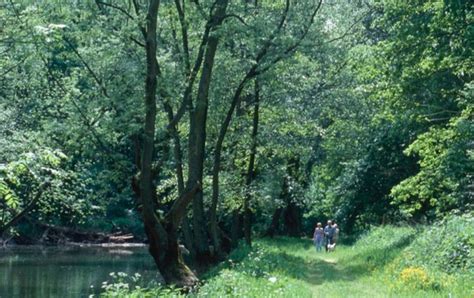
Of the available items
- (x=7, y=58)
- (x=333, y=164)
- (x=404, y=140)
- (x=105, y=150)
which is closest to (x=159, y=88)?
(x=105, y=150)

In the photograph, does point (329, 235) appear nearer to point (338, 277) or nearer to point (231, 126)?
point (231, 126)

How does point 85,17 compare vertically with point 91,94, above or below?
above

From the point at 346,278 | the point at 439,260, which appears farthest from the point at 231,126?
the point at 439,260

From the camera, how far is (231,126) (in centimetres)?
2872

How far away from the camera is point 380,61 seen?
22.1 metres

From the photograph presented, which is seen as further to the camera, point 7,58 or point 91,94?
point 91,94

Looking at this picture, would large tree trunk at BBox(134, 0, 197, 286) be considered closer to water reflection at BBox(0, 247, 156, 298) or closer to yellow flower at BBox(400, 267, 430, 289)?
water reflection at BBox(0, 247, 156, 298)

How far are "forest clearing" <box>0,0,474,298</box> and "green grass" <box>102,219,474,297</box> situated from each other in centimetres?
9

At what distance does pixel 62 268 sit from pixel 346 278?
19120 millimetres

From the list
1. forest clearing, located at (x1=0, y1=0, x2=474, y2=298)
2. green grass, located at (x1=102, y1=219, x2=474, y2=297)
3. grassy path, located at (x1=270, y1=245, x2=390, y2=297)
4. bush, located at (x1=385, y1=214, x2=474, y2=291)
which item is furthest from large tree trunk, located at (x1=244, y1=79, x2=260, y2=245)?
bush, located at (x1=385, y1=214, x2=474, y2=291)

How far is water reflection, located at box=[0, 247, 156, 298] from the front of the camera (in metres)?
26.7

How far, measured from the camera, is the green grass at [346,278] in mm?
13609

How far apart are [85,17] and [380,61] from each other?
9101 millimetres

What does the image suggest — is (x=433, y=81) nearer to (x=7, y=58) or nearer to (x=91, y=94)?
(x=91, y=94)
